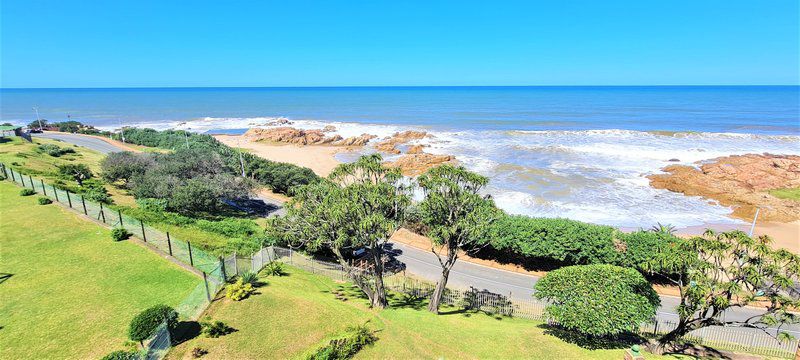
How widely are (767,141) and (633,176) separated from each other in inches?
2020

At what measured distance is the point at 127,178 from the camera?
3916 cm

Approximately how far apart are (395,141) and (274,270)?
73048mm

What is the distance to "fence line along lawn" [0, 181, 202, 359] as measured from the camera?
13.7m

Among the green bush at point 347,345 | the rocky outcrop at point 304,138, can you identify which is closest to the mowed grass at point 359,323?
the green bush at point 347,345

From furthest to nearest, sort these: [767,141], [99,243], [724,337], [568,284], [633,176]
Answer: [767,141] < [633,176] < [99,243] < [724,337] < [568,284]

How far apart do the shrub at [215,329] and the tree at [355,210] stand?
4516mm

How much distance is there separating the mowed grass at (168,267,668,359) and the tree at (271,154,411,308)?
2390mm

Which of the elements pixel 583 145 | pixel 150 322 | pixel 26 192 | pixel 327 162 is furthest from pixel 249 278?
pixel 583 145

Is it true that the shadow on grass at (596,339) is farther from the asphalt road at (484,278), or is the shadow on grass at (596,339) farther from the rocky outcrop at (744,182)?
the rocky outcrop at (744,182)

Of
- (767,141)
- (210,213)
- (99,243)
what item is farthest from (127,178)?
(767,141)

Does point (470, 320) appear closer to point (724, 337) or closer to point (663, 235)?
point (724, 337)

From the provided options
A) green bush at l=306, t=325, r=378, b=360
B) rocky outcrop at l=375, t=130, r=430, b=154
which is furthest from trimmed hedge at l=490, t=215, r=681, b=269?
rocky outcrop at l=375, t=130, r=430, b=154

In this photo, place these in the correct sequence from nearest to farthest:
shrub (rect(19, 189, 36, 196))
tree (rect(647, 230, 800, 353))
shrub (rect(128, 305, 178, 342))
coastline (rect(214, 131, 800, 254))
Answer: tree (rect(647, 230, 800, 353)), shrub (rect(128, 305, 178, 342)), shrub (rect(19, 189, 36, 196)), coastline (rect(214, 131, 800, 254))

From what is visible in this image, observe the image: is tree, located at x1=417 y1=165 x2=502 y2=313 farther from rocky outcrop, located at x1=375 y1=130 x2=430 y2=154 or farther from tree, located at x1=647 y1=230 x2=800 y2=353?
rocky outcrop, located at x1=375 y1=130 x2=430 y2=154
